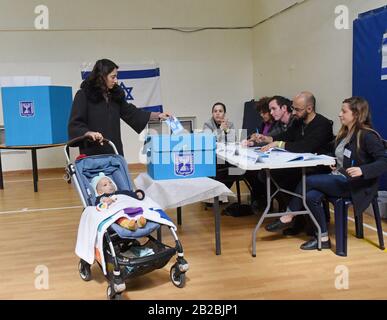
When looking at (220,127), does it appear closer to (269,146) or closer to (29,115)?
(269,146)

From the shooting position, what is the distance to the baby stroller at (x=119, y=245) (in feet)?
8.20

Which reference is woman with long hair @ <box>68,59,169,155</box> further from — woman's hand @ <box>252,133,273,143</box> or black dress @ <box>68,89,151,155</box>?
woman's hand @ <box>252,133,273,143</box>

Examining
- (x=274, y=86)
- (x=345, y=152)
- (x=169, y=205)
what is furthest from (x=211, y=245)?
(x=274, y=86)

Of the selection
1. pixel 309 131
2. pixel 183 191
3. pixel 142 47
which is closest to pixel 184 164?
pixel 183 191

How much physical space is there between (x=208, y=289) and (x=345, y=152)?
4.54ft

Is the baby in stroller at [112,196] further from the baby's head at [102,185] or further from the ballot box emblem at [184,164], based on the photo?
the ballot box emblem at [184,164]

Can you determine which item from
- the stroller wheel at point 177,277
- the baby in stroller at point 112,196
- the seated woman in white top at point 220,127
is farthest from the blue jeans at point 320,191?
the seated woman in white top at point 220,127

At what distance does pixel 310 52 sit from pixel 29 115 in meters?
3.53

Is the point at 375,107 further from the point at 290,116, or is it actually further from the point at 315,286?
the point at 315,286

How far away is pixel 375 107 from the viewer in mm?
4266

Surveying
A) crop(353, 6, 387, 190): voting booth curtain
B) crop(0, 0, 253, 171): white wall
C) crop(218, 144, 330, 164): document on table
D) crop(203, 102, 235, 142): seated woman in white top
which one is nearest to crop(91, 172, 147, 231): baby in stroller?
crop(218, 144, 330, 164): document on table

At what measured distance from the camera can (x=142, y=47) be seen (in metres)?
7.31

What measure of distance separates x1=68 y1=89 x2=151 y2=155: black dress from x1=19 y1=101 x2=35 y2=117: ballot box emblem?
106 inches

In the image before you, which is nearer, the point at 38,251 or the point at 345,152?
the point at 345,152
